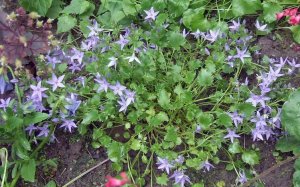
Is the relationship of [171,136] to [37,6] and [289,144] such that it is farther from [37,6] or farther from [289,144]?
[37,6]

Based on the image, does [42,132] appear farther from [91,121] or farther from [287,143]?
[287,143]

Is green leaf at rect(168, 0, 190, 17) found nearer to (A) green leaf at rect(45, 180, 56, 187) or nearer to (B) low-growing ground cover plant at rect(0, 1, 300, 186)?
(B) low-growing ground cover plant at rect(0, 1, 300, 186)

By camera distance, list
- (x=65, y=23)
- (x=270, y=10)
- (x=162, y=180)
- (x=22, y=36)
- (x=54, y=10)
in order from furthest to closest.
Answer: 1. (x=54, y=10)
2. (x=65, y=23)
3. (x=270, y=10)
4. (x=162, y=180)
5. (x=22, y=36)

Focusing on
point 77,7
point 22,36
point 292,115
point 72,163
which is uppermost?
point 22,36

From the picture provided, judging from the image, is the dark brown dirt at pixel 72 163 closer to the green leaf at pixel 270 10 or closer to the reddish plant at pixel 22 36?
the reddish plant at pixel 22 36

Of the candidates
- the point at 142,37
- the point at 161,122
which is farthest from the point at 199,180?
the point at 142,37

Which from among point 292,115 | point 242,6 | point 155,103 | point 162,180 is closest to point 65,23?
point 155,103

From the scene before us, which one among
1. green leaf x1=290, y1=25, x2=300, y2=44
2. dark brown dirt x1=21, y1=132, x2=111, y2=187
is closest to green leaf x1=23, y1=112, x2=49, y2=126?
dark brown dirt x1=21, y1=132, x2=111, y2=187
